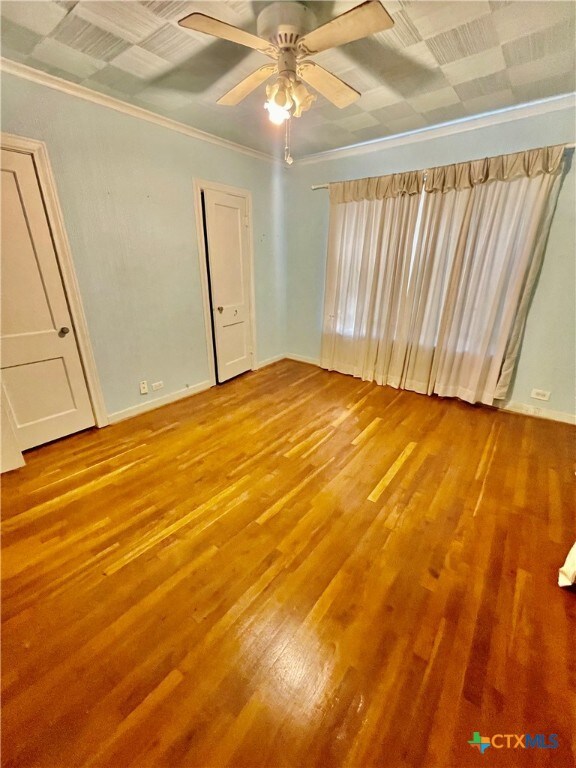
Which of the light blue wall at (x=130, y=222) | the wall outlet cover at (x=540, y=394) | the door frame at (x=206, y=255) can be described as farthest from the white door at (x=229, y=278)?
the wall outlet cover at (x=540, y=394)

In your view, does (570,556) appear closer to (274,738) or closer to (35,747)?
(274,738)

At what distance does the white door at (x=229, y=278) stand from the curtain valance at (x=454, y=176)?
115 cm

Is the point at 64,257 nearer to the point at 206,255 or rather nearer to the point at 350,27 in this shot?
the point at 206,255

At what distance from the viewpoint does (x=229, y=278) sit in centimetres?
356

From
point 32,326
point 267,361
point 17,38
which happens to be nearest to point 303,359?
point 267,361

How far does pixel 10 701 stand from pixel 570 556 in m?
2.34

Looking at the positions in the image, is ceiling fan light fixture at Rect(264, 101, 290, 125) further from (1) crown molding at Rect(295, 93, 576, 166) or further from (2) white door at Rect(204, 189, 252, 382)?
(1) crown molding at Rect(295, 93, 576, 166)

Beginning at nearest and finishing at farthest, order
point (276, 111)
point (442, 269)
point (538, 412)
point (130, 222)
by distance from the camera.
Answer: point (276, 111)
point (130, 222)
point (538, 412)
point (442, 269)

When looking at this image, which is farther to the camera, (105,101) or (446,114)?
(446,114)

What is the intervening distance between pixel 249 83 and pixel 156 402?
261 cm

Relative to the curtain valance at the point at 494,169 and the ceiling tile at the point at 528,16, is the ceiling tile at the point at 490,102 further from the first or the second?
the ceiling tile at the point at 528,16

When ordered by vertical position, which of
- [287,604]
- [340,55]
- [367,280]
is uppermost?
[340,55]

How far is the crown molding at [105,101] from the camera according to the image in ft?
6.28

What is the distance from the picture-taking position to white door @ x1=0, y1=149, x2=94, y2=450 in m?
2.08
